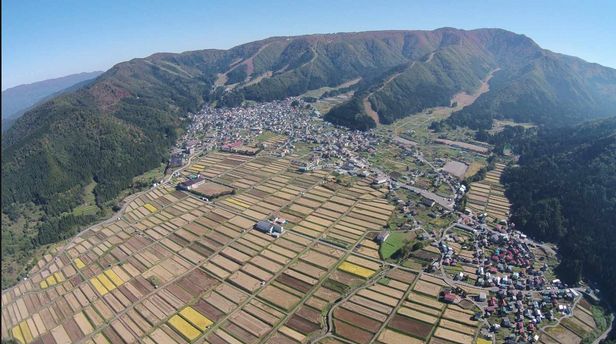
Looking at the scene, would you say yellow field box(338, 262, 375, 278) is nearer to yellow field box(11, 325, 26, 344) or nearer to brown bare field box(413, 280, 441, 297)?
brown bare field box(413, 280, 441, 297)

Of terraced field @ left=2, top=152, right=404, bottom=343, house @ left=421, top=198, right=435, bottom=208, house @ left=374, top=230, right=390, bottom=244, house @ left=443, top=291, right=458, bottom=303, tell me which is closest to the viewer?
terraced field @ left=2, top=152, right=404, bottom=343

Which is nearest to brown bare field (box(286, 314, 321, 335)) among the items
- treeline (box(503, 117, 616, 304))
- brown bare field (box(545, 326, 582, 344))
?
brown bare field (box(545, 326, 582, 344))

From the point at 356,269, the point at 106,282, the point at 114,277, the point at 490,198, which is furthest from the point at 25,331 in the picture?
the point at 490,198

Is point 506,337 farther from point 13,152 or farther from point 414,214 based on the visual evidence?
point 13,152

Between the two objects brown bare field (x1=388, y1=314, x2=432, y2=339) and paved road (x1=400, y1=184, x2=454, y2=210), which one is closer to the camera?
brown bare field (x1=388, y1=314, x2=432, y2=339)

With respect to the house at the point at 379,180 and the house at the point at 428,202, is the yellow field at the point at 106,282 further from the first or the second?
the house at the point at 428,202

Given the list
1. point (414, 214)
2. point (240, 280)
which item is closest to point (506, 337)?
point (414, 214)

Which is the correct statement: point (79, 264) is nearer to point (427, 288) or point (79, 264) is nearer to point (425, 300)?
point (425, 300)

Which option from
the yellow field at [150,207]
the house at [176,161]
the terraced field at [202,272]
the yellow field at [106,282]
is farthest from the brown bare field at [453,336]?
the house at [176,161]
